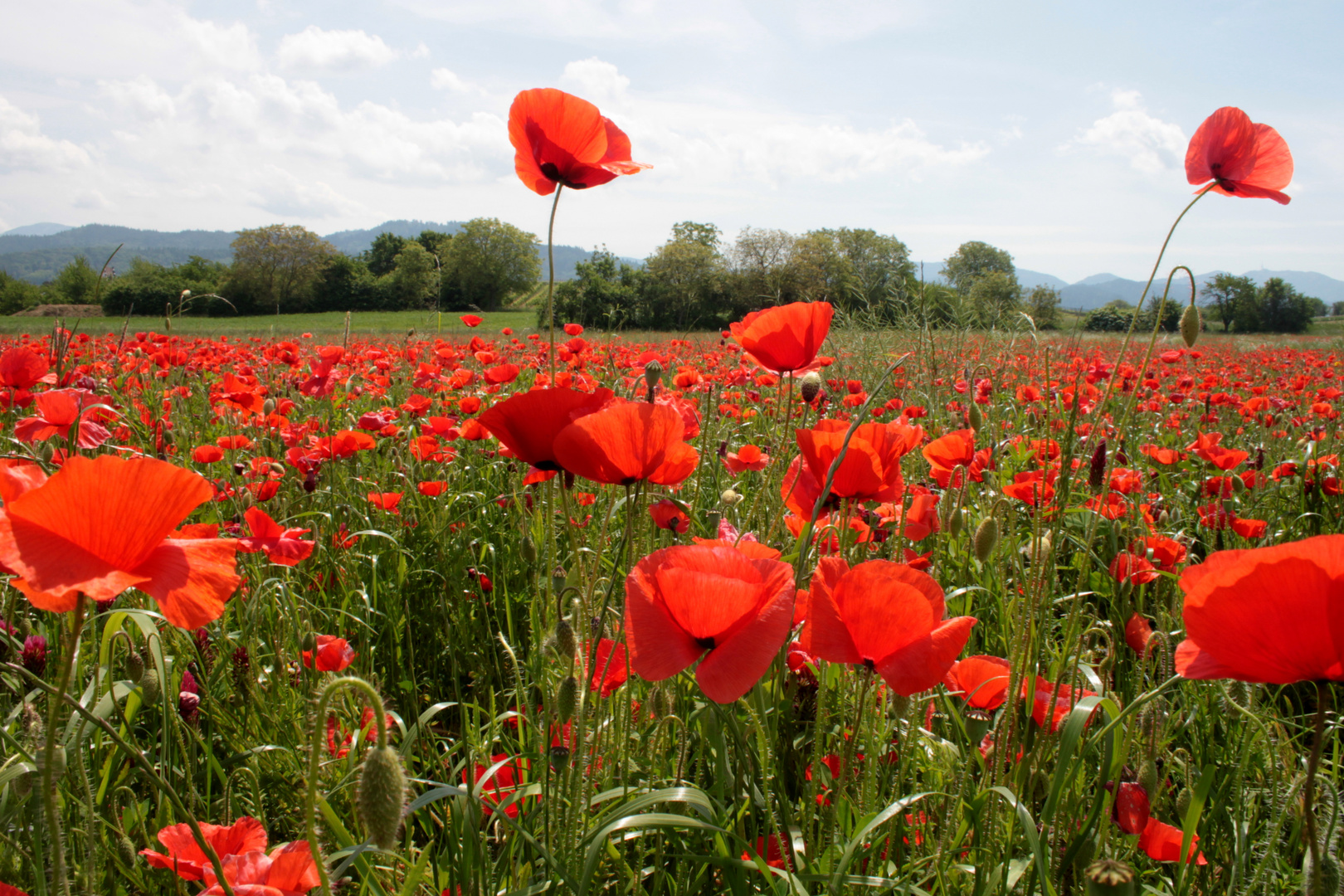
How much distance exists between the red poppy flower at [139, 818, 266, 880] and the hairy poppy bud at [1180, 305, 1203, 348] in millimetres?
1711

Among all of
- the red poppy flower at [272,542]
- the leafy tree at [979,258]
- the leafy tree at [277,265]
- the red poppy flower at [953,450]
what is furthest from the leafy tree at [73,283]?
the leafy tree at [979,258]

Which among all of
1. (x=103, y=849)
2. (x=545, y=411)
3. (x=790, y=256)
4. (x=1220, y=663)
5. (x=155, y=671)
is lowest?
(x=103, y=849)

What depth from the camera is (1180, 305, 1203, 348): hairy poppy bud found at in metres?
1.36

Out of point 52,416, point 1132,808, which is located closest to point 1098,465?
point 1132,808

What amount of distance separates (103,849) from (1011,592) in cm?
241

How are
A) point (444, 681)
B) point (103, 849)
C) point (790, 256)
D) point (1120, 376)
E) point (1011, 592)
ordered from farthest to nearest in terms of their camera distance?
point (790, 256) → point (1120, 376) → point (1011, 592) → point (444, 681) → point (103, 849)

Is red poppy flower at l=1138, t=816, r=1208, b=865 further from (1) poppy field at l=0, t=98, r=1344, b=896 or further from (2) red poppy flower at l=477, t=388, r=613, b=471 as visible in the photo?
(2) red poppy flower at l=477, t=388, r=613, b=471

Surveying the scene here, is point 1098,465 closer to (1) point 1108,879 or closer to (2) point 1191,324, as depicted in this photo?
(2) point 1191,324

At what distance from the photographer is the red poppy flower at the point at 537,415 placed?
1055 millimetres

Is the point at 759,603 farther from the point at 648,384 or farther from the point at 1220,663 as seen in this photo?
the point at 648,384

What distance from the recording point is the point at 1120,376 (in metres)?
3.88

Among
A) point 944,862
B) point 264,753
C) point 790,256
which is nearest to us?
point 944,862

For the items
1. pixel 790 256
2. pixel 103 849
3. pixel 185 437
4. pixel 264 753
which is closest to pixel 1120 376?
pixel 264 753

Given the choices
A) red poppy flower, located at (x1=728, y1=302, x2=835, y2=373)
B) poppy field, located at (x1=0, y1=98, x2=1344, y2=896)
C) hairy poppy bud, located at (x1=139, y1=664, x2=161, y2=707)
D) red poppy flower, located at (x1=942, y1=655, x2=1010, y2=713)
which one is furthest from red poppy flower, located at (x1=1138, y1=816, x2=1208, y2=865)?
hairy poppy bud, located at (x1=139, y1=664, x2=161, y2=707)
